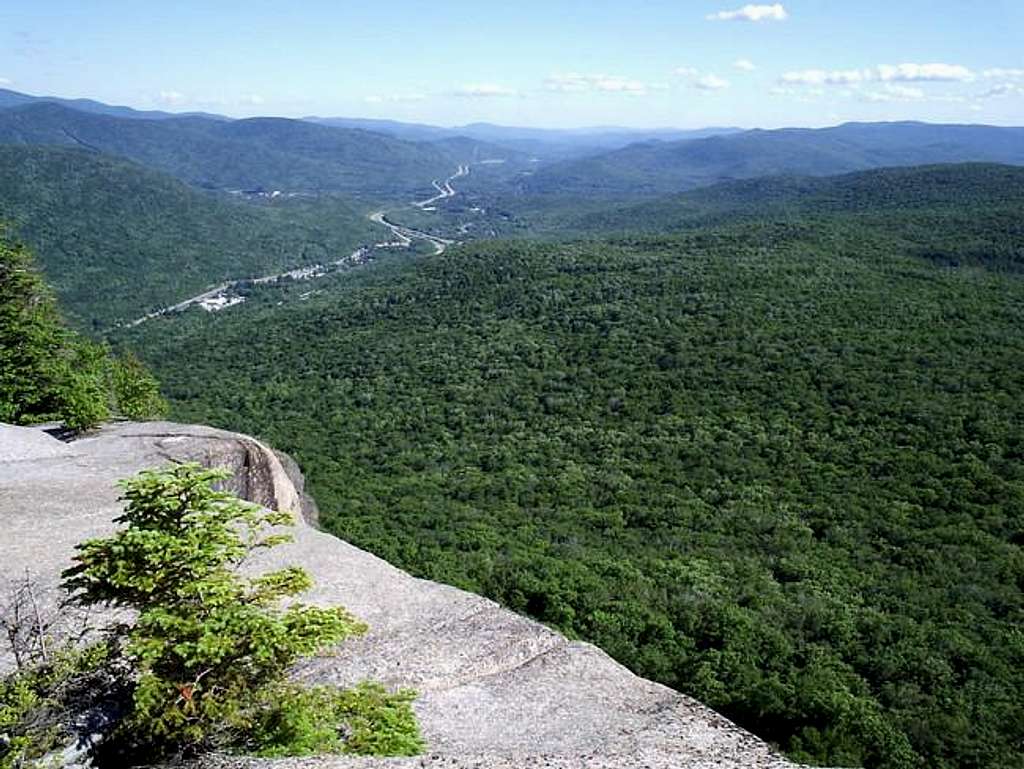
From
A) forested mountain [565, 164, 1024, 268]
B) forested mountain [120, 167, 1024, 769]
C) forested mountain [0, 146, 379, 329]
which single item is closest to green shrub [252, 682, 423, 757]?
forested mountain [120, 167, 1024, 769]

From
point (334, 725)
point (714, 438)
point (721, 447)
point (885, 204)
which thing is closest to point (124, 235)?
point (714, 438)

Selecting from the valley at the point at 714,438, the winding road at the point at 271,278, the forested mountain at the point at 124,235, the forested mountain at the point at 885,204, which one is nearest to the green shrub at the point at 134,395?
the valley at the point at 714,438

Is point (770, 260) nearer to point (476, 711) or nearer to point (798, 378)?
point (798, 378)

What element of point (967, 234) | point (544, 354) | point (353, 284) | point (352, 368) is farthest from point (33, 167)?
point (967, 234)

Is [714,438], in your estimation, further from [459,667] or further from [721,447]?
[459,667]

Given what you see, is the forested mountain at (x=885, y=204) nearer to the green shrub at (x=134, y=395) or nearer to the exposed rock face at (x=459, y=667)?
the green shrub at (x=134, y=395)
